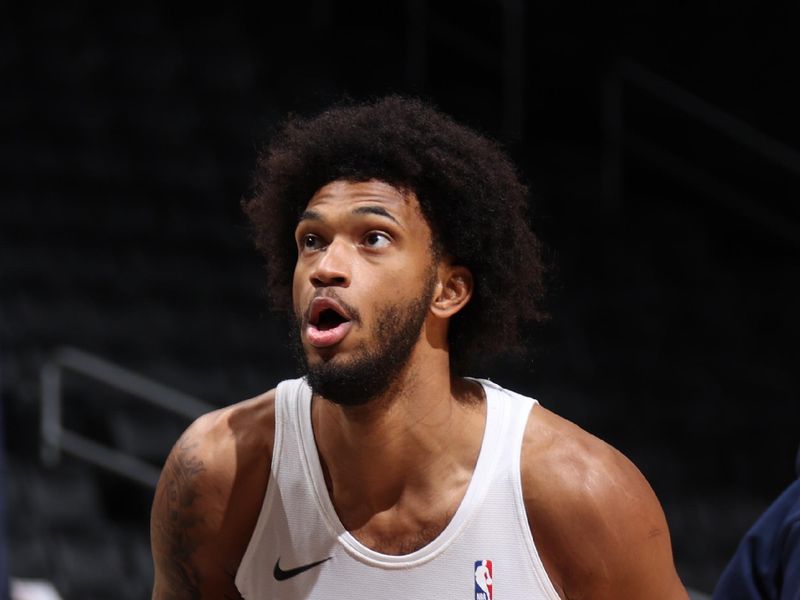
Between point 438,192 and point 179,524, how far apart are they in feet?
3.03

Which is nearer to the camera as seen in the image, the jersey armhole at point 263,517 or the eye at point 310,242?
the eye at point 310,242

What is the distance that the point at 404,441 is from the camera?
290cm

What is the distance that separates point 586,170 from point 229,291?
2.39m

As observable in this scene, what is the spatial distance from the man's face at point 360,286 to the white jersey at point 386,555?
0.87 feet

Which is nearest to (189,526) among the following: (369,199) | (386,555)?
(386,555)

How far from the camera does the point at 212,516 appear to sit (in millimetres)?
2984

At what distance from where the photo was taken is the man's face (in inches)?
106

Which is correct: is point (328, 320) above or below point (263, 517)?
above

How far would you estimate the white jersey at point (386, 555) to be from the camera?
2.79 metres

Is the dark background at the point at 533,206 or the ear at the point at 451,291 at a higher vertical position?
the dark background at the point at 533,206

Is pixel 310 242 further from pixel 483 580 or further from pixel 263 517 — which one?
pixel 483 580

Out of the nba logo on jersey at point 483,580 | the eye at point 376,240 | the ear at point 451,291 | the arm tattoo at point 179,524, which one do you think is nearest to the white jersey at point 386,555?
the nba logo on jersey at point 483,580

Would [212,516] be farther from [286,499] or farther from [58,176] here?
[58,176]

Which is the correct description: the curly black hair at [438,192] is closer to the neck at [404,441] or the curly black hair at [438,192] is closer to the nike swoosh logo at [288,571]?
the neck at [404,441]
